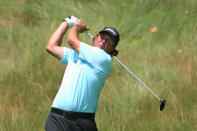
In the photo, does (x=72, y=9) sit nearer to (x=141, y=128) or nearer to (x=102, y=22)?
(x=102, y=22)

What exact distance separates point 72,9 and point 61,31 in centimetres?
546

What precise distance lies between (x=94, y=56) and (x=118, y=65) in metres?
3.55

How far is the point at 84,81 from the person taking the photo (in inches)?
177

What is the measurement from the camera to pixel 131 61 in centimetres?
822

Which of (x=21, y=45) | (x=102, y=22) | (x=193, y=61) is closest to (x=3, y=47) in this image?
(x=21, y=45)

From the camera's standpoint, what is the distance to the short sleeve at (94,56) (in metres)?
4.53

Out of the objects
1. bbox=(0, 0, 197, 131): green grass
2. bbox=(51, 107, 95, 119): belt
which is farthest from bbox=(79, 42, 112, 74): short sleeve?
bbox=(0, 0, 197, 131): green grass

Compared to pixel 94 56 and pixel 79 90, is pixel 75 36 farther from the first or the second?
pixel 79 90

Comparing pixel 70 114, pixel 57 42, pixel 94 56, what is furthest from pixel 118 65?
pixel 70 114

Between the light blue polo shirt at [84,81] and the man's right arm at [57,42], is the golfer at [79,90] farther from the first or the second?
the man's right arm at [57,42]

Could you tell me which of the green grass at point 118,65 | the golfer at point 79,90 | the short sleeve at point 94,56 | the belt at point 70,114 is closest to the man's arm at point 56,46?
the golfer at point 79,90

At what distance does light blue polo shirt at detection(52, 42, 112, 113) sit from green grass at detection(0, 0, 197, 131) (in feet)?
Answer: 5.16

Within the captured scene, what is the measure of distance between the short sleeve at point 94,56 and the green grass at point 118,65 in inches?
65.4

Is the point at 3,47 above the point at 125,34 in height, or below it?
below
